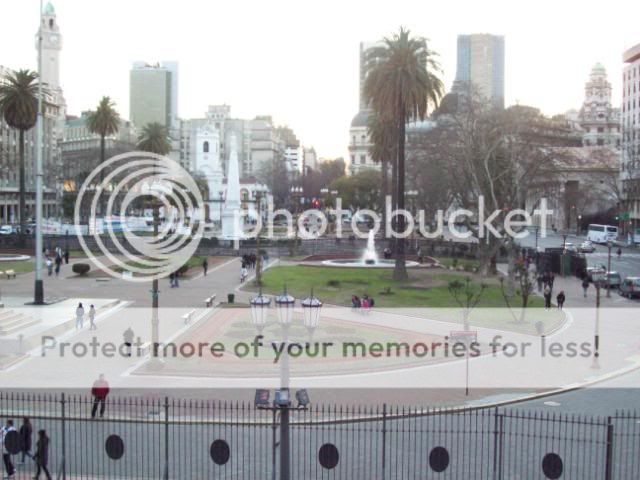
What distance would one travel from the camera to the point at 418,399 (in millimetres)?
21641

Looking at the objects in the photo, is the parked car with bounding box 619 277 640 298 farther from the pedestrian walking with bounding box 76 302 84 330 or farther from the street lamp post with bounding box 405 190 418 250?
the street lamp post with bounding box 405 190 418 250

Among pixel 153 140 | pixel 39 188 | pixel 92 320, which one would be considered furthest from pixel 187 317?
pixel 153 140

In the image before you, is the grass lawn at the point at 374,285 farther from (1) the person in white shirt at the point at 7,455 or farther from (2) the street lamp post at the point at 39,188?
(1) the person in white shirt at the point at 7,455

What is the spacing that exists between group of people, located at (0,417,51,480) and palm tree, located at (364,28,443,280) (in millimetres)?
34975

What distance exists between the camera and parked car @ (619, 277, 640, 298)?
150 feet

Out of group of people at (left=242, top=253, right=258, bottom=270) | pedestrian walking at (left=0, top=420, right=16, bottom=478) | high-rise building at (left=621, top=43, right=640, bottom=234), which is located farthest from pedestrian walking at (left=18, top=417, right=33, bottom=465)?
high-rise building at (left=621, top=43, right=640, bottom=234)

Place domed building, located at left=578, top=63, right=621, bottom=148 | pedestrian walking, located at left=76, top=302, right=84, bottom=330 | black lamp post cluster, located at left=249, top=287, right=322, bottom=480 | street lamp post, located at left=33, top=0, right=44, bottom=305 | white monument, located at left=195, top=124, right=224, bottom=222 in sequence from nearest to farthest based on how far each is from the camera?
1. black lamp post cluster, located at left=249, top=287, right=322, bottom=480
2. pedestrian walking, located at left=76, top=302, right=84, bottom=330
3. street lamp post, located at left=33, top=0, right=44, bottom=305
4. white monument, located at left=195, top=124, right=224, bottom=222
5. domed building, located at left=578, top=63, right=621, bottom=148

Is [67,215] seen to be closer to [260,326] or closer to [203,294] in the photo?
[203,294]

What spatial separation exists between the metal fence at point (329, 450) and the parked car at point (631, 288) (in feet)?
93.9

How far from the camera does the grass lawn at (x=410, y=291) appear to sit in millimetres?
36344

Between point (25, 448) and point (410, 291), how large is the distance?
31.5 meters

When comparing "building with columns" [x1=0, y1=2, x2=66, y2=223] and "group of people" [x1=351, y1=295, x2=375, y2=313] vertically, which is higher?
"building with columns" [x1=0, y1=2, x2=66, y2=223]

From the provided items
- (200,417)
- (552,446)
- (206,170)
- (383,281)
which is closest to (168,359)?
(200,417)

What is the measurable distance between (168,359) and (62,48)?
173m
